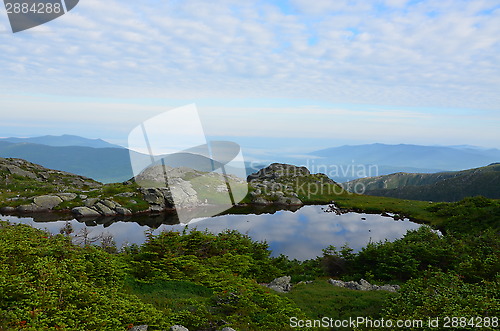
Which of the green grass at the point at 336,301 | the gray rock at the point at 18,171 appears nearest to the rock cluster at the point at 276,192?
the green grass at the point at 336,301

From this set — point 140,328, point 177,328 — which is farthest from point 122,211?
point 140,328

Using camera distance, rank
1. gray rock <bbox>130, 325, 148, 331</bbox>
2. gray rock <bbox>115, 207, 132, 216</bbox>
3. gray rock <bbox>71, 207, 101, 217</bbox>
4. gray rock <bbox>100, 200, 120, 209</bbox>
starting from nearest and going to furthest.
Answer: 1. gray rock <bbox>130, 325, 148, 331</bbox>
2. gray rock <bbox>71, 207, 101, 217</bbox>
3. gray rock <bbox>115, 207, 132, 216</bbox>
4. gray rock <bbox>100, 200, 120, 209</bbox>

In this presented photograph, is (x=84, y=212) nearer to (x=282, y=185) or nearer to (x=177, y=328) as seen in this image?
(x=177, y=328)

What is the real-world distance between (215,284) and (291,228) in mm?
42287

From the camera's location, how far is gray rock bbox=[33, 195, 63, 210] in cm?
6600

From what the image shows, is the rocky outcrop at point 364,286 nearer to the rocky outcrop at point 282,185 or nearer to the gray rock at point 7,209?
the rocky outcrop at point 282,185

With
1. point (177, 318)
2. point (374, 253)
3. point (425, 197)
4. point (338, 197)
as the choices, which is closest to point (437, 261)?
point (374, 253)

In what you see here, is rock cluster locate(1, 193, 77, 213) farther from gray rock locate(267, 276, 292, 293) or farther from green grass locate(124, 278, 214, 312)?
gray rock locate(267, 276, 292, 293)

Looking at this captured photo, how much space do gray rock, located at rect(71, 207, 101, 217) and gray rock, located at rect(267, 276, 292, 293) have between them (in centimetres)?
5272

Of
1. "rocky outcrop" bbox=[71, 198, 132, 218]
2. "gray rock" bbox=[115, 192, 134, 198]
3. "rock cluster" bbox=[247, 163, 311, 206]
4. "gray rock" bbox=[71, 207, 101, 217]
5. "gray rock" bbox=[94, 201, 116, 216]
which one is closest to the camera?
"gray rock" bbox=[71, 207, 101, 217]

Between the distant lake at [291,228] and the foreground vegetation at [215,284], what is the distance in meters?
11.8

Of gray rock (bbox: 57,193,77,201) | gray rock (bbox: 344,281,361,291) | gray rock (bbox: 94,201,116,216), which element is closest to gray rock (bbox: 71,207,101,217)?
gray rock (bbox: 94,201,116,216)

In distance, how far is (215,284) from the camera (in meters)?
19.7

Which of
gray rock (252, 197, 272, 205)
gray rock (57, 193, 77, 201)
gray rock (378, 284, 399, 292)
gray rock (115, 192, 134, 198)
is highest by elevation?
gray rock (57, 193, 77, 201)
